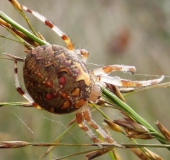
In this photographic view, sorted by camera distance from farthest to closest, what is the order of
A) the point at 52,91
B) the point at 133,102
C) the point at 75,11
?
the point at 75,11, the point at 133,102, the point at 52,91

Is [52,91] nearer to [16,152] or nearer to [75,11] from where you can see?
[16,152]

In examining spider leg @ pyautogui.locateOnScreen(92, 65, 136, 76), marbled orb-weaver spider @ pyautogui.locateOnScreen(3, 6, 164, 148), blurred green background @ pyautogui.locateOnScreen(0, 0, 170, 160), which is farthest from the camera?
blurred green background @ pyautogui.locateOnScreen(0, 0, 170, 160)

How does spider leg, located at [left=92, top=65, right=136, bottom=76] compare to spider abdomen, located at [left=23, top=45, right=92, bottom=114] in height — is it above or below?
above

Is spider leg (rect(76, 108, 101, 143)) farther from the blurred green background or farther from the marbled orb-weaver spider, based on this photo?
the blurred green background

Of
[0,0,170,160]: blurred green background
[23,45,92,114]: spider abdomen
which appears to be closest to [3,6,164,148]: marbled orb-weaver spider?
[23,45,92,114]: spider abdomen

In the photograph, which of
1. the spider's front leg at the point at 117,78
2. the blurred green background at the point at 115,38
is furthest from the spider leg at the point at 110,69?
the blurred green background at the point at 115,38

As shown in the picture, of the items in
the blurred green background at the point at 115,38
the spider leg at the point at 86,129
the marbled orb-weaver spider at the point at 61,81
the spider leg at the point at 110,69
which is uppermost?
the blurred green background at the point at 115,38

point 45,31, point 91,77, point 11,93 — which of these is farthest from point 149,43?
point 91,77

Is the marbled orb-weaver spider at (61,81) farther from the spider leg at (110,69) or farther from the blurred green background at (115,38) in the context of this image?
the blurred green background at (115,38)
